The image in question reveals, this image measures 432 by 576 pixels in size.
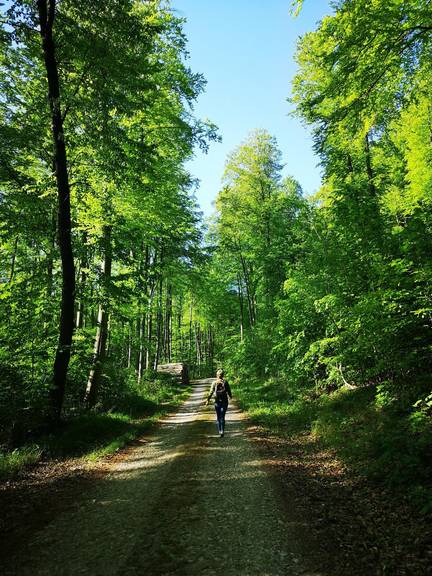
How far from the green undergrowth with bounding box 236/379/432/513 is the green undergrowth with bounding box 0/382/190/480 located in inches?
193

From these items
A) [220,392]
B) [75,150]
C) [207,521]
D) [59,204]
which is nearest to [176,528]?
[207,521]

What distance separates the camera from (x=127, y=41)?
9.91 m

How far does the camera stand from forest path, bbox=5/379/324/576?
4145 millimetres

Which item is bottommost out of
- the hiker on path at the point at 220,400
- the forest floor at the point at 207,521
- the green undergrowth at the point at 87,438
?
the forest floor at the point at 207,521

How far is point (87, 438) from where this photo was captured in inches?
414

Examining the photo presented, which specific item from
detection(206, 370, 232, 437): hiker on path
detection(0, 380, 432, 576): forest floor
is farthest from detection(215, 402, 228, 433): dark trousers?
detection(0, 380, 432, 576): forest floor

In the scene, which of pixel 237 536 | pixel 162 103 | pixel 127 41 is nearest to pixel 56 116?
pixel 127 41

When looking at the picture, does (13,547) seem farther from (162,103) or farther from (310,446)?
(162,103)

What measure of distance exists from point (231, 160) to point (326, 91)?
18003mm

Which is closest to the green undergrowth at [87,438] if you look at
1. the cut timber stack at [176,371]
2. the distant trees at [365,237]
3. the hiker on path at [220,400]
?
the hiker on path at [220,400]

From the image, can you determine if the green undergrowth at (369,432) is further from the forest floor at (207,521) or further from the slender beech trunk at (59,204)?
the slender beech trunk at (59,204)

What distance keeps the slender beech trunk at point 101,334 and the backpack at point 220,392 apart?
4254 mm

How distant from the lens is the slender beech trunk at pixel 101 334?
42.0 feet

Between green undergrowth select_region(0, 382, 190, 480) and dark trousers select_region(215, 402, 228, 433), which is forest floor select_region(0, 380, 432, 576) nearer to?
green undergrowth select_region(0, 382, 190, 480)
